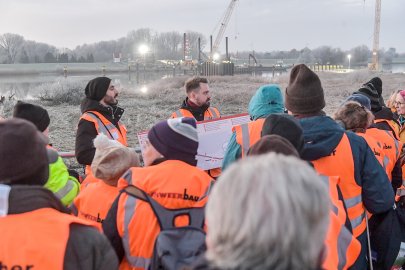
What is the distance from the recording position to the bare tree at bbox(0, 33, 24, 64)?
4825 inches

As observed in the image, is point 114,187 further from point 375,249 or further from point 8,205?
point 375,249

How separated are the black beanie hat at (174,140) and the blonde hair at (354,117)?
A: 167cm

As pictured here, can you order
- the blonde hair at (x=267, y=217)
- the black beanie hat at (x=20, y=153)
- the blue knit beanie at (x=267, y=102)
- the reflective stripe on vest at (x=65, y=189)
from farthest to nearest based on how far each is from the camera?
the blue knit beanie at (x=267, y=102) < the reflective stripe on vest at (x=65, y=189) < the black beanie hat at (x=20, y=153) < the blonde hair at (x=267, y=217)

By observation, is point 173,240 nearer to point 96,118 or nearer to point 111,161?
point 111,161

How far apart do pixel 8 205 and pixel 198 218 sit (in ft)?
3.03

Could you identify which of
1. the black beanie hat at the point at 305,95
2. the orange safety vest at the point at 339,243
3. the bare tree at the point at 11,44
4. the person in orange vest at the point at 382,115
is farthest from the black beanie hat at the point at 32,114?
the bare tree at the point at 11,44

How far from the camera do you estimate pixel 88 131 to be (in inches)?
178

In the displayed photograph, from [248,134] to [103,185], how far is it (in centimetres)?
106

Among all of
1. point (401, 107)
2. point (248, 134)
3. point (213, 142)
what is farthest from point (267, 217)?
point (401, 107)

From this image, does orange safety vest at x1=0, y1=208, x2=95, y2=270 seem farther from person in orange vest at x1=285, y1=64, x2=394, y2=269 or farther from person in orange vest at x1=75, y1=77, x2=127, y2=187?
person in orange vest at x1=75, y1=77, x2=127, y2=187

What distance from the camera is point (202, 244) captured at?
2.08 metres

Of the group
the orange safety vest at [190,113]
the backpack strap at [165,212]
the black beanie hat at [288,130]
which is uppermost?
the black beanie hat at [288,130]

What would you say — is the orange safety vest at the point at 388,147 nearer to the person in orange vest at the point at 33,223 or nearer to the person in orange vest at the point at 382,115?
the person in orange vest at the point at 382,115

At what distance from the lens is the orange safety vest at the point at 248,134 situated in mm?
3018
